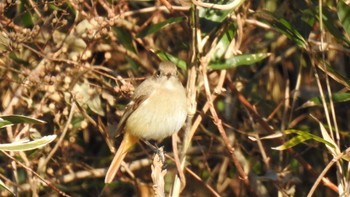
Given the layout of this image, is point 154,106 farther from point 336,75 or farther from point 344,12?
point 344,12

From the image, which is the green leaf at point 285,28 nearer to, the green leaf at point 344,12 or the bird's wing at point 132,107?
the green leaf at point 344,12

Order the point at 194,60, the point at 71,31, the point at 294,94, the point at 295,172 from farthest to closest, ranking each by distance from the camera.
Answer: the point at 295,172 < the point at 294,94 < the point at 71,31 < the point at 194,60

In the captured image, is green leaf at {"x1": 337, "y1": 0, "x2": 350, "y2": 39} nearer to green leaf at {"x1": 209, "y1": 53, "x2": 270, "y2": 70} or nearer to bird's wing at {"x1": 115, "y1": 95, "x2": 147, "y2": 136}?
green leaf at {"x1": 209, "y1": 53, "x2": 270, "y2": 70}

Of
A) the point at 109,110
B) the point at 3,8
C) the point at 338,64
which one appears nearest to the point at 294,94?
the point at 338,64

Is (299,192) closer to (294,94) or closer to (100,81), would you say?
(294,94)

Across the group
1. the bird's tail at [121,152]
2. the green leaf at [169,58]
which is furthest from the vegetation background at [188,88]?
the bird's tail at [121,152]

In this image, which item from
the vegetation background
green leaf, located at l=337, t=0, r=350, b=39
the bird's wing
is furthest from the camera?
the bird's wing

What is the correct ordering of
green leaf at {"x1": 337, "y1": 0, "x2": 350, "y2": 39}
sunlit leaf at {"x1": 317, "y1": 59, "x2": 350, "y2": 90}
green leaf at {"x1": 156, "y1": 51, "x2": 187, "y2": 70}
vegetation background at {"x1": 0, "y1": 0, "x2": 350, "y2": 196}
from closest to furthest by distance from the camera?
green leaf at {"x1": 337, "y1": 0, "x2": 350, "y2": 39}, sunlit leaf at {"x1": 317, "y1": 59, "x2": 350, "y2": 90}, vegetation background at {"x1": 0, "y1": 0, "x2": 350, "y2": 196}, green leaf at {"x1": 156, "y1": 51, "x2": 187, "y2": 70}

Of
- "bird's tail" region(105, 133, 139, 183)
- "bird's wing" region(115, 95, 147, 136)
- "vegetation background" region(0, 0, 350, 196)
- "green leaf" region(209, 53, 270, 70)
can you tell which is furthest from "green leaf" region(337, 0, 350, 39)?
"bird's tail" region(105, 133, 139, 183)
